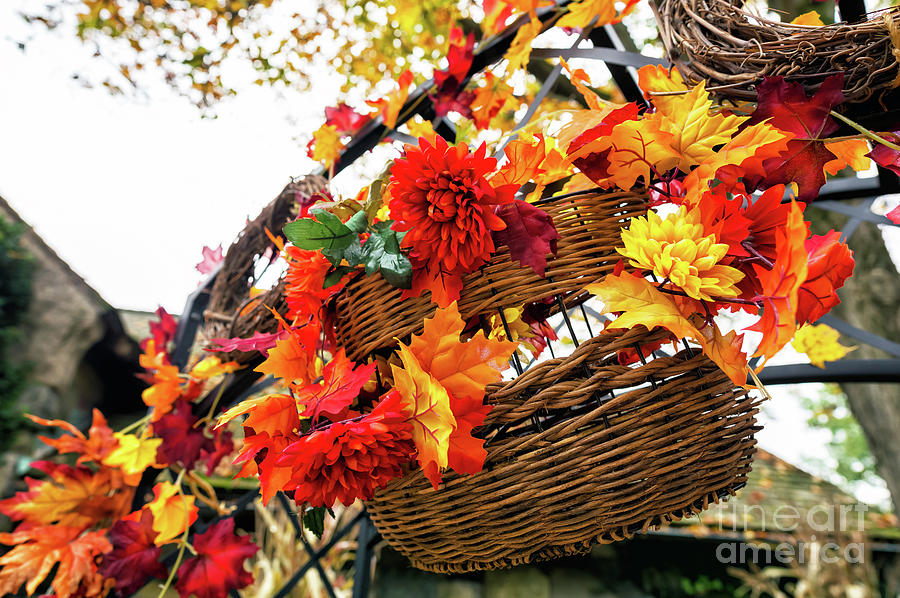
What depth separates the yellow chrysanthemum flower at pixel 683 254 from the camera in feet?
1.29

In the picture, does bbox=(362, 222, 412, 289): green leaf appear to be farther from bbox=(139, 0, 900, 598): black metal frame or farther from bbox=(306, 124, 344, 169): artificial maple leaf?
bbox=(306, 124, 344, 169): artificial maple leaf

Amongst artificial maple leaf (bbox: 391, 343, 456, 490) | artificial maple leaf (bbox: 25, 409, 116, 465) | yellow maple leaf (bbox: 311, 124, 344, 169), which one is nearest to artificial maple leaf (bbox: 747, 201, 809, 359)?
artificial maple leaf (bbox: 391, 343, 456, 490)

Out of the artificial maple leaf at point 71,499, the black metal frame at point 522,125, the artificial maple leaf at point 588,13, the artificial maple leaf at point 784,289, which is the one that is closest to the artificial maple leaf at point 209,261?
the black metal frame at point 522,125

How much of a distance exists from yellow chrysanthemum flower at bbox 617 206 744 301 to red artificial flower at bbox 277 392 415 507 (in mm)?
213

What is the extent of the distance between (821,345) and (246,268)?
0.96 m

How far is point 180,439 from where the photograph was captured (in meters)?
0.90

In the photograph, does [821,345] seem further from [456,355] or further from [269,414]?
[269,414]

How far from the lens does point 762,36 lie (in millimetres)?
449

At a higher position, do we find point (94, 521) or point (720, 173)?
point (720, 173)

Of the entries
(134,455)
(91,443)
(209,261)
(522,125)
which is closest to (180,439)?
(134,455)

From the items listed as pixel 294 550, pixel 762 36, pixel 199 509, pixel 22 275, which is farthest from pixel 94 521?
pixel 22 275

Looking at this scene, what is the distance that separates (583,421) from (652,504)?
85 millimetres

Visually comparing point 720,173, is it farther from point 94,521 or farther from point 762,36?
point 94,521

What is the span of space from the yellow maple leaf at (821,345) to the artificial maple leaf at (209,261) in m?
1.06
